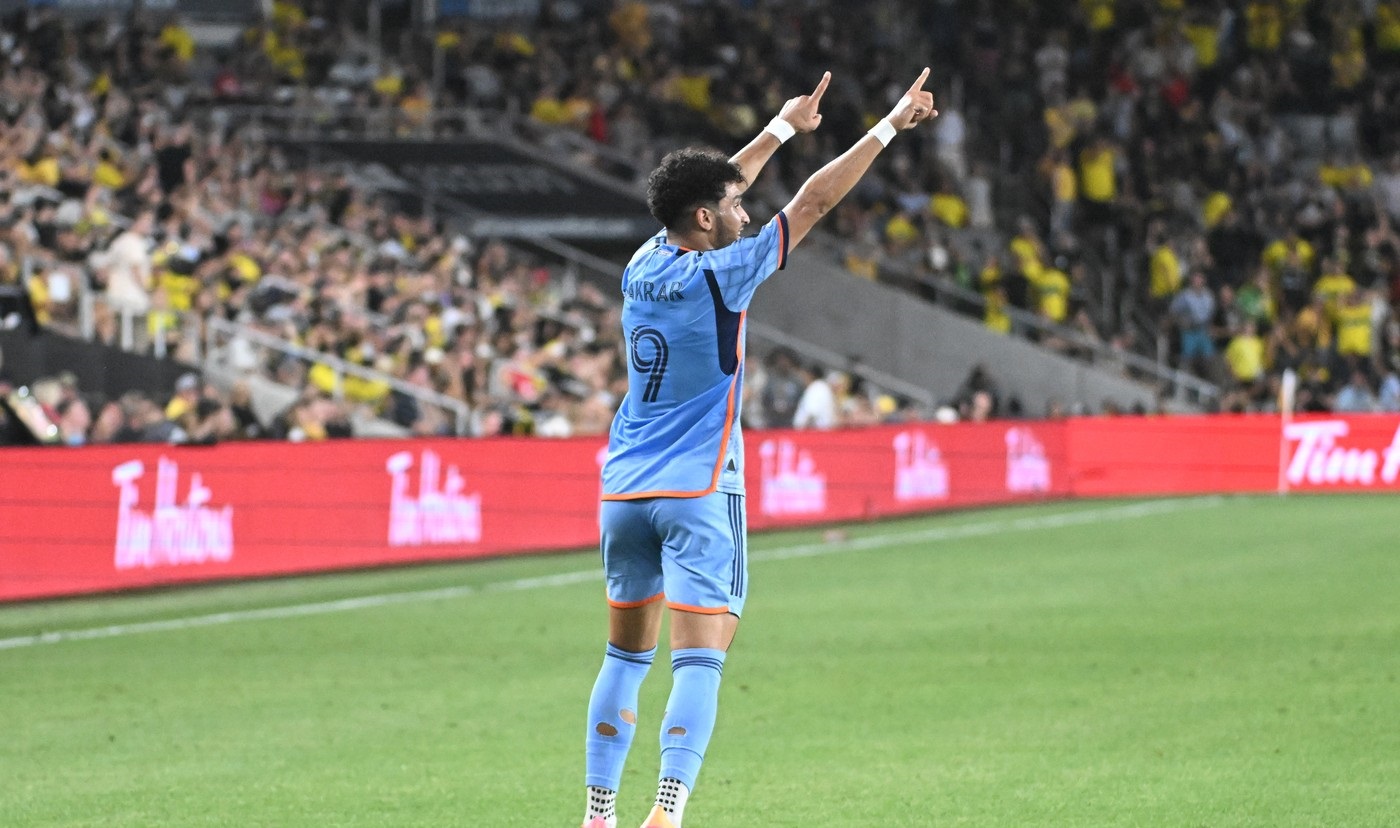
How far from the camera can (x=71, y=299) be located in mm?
21391

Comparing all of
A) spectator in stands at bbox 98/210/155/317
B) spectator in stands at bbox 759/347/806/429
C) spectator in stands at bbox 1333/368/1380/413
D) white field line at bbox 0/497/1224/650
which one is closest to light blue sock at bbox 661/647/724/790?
white field line at bbox 0/497/1224/650

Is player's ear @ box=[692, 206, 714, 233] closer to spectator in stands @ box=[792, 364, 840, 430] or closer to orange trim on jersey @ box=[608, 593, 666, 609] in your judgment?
orange trim on jersey @ box=[608, 593, 666, 609]

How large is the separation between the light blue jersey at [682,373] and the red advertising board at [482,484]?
10468 mm

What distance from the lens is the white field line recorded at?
14398mm

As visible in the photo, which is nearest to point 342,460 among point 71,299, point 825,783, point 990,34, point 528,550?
point 528,550

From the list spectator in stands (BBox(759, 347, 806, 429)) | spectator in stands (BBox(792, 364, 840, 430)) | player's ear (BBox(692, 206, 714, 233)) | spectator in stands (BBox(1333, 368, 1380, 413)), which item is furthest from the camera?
spectator in stands (BBox(1333, 368, 1380, 413))

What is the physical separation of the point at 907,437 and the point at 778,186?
770 centimetres

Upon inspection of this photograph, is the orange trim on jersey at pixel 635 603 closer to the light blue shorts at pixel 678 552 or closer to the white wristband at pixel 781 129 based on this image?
the light blue shorts at pixel 678 552

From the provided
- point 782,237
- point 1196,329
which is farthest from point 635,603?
point 1196,329

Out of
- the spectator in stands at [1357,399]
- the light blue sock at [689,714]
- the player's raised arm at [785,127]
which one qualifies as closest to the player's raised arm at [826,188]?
the player's raised arm at [785,127]

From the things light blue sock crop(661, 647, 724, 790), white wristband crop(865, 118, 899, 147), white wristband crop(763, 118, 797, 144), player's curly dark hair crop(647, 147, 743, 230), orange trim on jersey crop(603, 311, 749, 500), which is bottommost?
light blue sock crop(661, 647, 724, 790)

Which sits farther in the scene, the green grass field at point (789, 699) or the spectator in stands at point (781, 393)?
the spectator in stands at point (781, 393)

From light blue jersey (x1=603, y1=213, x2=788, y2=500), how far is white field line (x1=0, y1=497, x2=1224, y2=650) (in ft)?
26.3

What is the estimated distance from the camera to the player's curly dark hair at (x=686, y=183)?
6605mm
